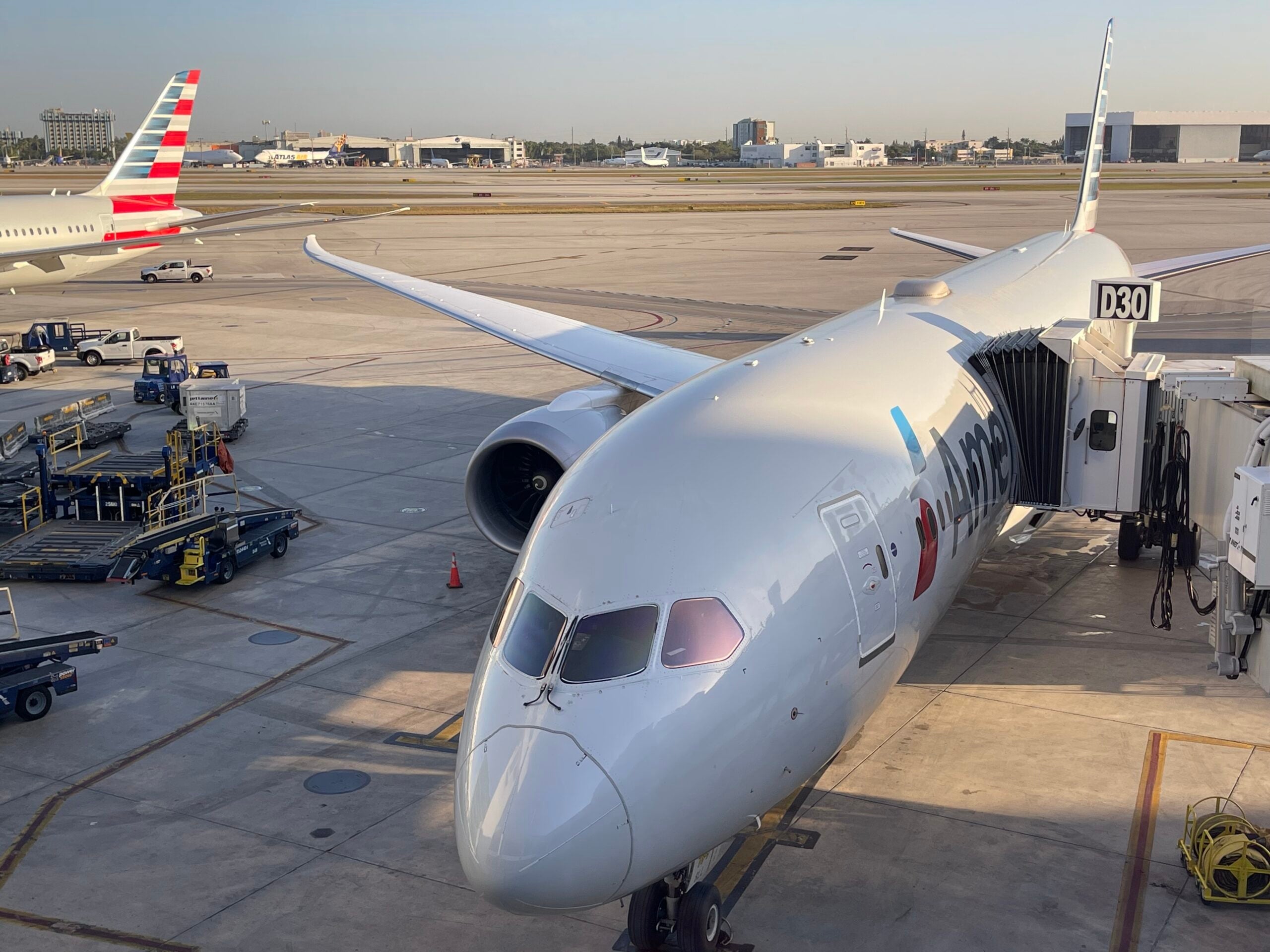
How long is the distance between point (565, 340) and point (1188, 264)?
14.5 m

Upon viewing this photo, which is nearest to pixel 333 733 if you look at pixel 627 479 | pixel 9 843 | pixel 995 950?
pixel 9 843

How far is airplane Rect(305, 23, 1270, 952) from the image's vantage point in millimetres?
7680

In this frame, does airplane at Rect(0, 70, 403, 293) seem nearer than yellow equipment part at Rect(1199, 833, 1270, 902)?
A: No

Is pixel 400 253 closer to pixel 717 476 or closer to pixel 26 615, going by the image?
pixel 26 615

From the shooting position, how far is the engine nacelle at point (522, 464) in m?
16.0

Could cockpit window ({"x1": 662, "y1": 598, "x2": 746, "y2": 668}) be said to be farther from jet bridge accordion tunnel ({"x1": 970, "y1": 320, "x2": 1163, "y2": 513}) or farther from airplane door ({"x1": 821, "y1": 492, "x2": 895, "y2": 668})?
jet bridge accordion tunnel ({"x1": 970, "y1": 320, "x2": 1163, "y2": 513})

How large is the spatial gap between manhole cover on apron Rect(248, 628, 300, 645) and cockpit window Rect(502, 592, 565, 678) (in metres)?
8.91

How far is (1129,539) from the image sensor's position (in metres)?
19.3

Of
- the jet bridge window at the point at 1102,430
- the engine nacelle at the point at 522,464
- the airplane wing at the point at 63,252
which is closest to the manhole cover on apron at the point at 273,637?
the engine nacelle at the point at 522,464

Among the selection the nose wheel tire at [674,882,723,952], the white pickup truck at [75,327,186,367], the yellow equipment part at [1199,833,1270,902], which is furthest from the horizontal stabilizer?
the yellow equipment part at [1199,833,1270,902]

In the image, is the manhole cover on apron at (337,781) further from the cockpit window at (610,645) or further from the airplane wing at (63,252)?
the airplane wing at (63,252)

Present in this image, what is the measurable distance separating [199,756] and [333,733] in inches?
56.3

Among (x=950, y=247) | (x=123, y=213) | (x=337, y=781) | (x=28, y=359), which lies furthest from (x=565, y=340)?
(x=123, y=213)

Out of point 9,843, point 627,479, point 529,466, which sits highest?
point 627,479
